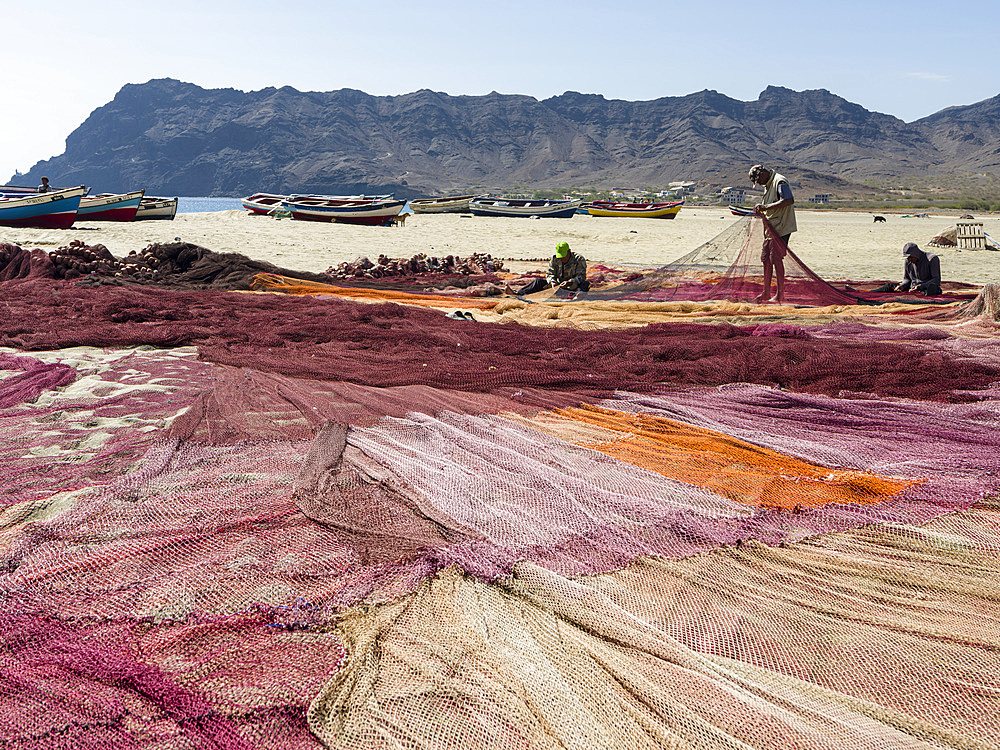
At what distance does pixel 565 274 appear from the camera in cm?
920

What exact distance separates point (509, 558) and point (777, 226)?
713 cm

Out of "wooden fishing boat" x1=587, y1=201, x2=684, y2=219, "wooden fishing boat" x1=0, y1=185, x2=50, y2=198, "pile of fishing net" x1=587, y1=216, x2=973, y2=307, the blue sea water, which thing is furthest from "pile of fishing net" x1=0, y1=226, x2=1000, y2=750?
the blue sea water

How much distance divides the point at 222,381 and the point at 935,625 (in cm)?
433

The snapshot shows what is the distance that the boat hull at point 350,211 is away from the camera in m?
27.5

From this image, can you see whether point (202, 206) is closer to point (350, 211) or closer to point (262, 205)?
point (262, 205)

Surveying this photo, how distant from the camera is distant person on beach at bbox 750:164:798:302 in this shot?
322 inches

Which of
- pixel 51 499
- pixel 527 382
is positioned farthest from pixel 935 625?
pixel 51 499

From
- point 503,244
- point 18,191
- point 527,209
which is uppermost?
point 18,191

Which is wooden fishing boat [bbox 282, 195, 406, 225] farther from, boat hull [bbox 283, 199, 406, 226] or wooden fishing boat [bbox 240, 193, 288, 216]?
wooden fishing boat [bbox 240, 193, 288, 216]

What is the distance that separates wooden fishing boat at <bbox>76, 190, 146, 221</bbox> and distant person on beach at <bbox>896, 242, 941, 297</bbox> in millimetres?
21683

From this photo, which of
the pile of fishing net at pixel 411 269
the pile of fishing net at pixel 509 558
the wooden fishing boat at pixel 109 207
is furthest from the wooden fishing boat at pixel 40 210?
the pile of fishing net at pixel 509 558

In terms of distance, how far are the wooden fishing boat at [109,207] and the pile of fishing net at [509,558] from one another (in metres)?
20.9

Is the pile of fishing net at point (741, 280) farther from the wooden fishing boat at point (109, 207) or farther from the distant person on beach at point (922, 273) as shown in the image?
the wooden fishing boat at point (109, 207)

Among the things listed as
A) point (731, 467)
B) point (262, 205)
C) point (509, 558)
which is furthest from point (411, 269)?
point (262, 205)
